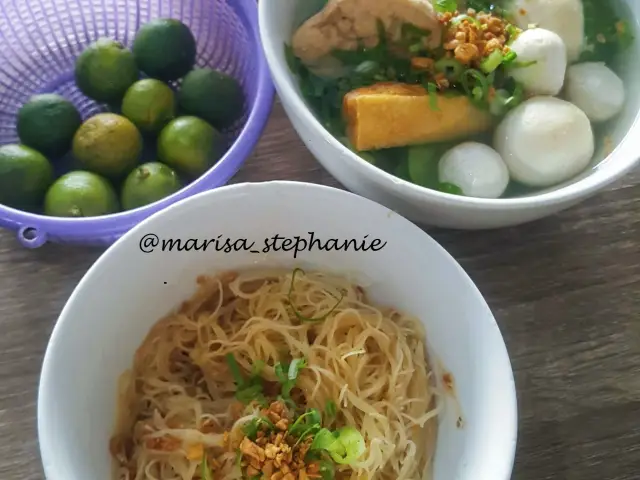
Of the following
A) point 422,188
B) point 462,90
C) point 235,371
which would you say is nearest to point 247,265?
point 235,371

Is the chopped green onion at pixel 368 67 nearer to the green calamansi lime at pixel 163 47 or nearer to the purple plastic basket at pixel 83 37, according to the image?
the purple plastic basket at pixel 83 37

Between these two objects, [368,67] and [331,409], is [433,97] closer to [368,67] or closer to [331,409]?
[368,67]

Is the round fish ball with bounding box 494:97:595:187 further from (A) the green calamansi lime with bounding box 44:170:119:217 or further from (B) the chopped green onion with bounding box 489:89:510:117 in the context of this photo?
(A) the green calamansi lime with bounding box 44:170:119:217

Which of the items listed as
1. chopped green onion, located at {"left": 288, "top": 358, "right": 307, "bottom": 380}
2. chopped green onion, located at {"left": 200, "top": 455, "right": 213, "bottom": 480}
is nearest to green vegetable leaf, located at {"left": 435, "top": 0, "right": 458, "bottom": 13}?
chopped green onion, located at {"left": 288, "top": 358, "right": 307, "bottom": 380}

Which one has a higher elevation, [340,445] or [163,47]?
[163,47]

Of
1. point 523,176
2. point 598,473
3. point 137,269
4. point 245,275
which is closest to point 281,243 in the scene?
point 245,275

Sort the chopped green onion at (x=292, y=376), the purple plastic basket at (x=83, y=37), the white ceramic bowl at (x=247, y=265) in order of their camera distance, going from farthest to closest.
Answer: the purple plastic basket at (x=83, y=37), the chopped green onion at (x=292, y=376), the white ceramic bowl at (x=247, y=265)

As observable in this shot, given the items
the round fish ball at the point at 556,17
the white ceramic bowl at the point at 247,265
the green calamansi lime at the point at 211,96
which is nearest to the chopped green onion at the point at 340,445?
the white ceramic bowl at the point at 247,265
